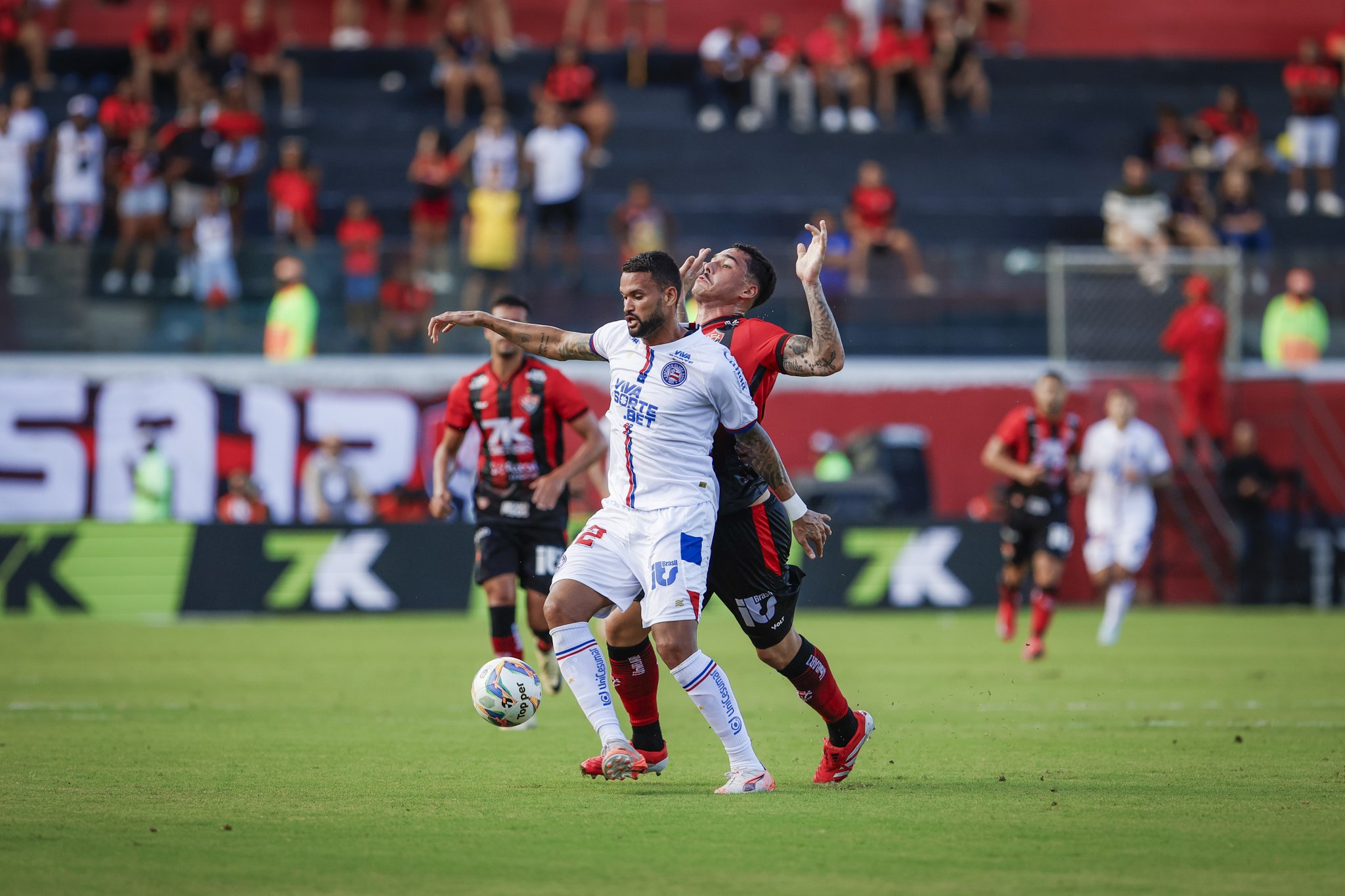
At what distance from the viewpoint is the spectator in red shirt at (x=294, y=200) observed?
989 inches

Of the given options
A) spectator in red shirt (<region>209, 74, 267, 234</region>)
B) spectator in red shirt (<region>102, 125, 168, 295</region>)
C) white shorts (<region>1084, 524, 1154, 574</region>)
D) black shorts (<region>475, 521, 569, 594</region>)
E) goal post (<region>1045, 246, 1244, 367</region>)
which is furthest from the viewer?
spectator in red shirt (<region>209, 74, 267, 234</region>)

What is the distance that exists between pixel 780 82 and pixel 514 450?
20.1 meters

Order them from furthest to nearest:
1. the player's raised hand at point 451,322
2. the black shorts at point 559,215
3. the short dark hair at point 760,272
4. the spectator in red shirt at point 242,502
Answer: the black shorts at point 559,215 < the spectator in red shirt at point 242,502 < the short dark hair at point 760,272 < the player's raised hand at point 451,322

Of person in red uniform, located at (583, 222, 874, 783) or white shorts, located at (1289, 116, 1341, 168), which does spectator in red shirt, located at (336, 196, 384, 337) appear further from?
white shorts, located at (1289, 116, 1341, 168)

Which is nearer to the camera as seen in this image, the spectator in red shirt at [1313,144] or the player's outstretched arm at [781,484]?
the player's outstretched arm at [781,484]

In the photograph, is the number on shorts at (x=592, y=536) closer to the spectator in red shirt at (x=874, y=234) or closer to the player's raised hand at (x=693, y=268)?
the player's raised hand at (x=693, y=268)

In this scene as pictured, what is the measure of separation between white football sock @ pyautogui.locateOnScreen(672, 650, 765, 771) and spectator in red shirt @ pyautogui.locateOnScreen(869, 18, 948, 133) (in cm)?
2333

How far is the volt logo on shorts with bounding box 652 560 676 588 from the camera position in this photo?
7.40 meters

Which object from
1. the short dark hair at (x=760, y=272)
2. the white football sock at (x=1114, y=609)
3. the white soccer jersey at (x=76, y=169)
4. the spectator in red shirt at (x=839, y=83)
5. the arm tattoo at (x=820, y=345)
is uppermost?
the spectator in red shirt at (x=839, y=83)

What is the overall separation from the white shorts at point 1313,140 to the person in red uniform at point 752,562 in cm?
2362

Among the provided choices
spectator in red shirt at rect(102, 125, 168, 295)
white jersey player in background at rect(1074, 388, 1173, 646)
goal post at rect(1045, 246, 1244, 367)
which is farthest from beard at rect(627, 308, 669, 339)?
spectator in red shirt at rect(102, 125, 168, 295)

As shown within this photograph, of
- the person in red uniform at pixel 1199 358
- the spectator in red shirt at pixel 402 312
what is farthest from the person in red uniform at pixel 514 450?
the person in red uniform at pixel 1199 358

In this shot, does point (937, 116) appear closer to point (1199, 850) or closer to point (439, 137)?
point (439, 137)

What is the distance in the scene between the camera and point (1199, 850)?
6.25 meters
